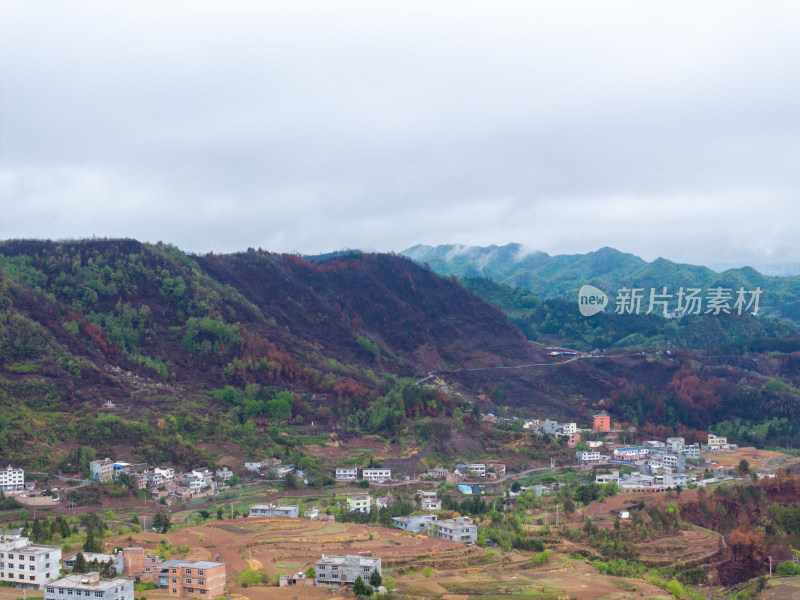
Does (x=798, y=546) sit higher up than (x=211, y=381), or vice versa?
(x=211, y=381)

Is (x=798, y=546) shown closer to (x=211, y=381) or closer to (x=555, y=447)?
(x=555, y=447)

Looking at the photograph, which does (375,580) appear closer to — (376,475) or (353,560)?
(353,560)

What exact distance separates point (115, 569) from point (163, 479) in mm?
19991

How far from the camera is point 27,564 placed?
3272 centimetres

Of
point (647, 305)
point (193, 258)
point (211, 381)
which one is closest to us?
point (211, 381)

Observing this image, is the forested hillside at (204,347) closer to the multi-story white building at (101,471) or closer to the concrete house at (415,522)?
the multi-story white building at (101,471)

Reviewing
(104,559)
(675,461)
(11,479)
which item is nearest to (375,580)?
(104,559)

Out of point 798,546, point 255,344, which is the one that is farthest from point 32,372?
point 798,546

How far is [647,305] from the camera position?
138125 mm

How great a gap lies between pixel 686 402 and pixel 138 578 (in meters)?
58.6

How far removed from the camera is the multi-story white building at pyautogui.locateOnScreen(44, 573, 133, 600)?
2930cm

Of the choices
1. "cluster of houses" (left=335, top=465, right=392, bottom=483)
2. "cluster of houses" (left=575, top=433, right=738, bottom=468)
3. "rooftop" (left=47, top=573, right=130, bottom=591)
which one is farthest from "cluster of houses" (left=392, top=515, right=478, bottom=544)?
"cluster of houses" (left=575, top=433, right=738, bottom=468)

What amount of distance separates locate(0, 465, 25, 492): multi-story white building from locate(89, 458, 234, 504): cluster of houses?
3.81 m

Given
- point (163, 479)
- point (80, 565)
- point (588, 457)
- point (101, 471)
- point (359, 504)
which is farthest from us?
point (588, 457)
